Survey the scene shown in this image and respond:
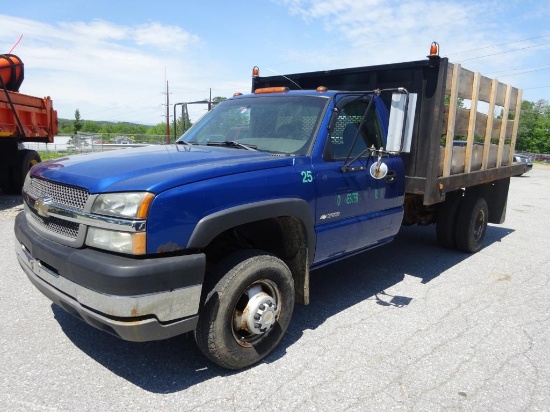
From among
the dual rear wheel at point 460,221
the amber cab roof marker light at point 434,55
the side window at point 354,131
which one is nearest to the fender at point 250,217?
the side window at point 354,131

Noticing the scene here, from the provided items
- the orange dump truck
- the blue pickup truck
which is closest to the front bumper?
the blue pickup truck

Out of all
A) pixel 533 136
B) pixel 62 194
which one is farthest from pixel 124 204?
pixel 533 136

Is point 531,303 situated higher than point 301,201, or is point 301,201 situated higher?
point 301,201

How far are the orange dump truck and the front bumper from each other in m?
6.99

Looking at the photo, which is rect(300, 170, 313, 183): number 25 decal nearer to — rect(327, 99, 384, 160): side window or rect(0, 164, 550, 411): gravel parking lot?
rect(327, 99, 384, 160): side window

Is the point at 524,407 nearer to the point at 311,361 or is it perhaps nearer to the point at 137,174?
the point at 311,361

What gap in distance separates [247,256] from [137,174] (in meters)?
0.92

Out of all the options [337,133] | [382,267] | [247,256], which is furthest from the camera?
[382,267]

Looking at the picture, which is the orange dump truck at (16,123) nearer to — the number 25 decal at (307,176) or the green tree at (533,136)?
the number 25 decal at (307,176)

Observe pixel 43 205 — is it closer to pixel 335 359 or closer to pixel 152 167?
pixel 152 167

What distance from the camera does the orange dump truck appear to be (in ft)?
27.4

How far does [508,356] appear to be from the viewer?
327 centimetres

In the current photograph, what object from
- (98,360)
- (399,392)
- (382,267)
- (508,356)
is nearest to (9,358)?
(98,360)

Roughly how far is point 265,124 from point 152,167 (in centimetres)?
140
